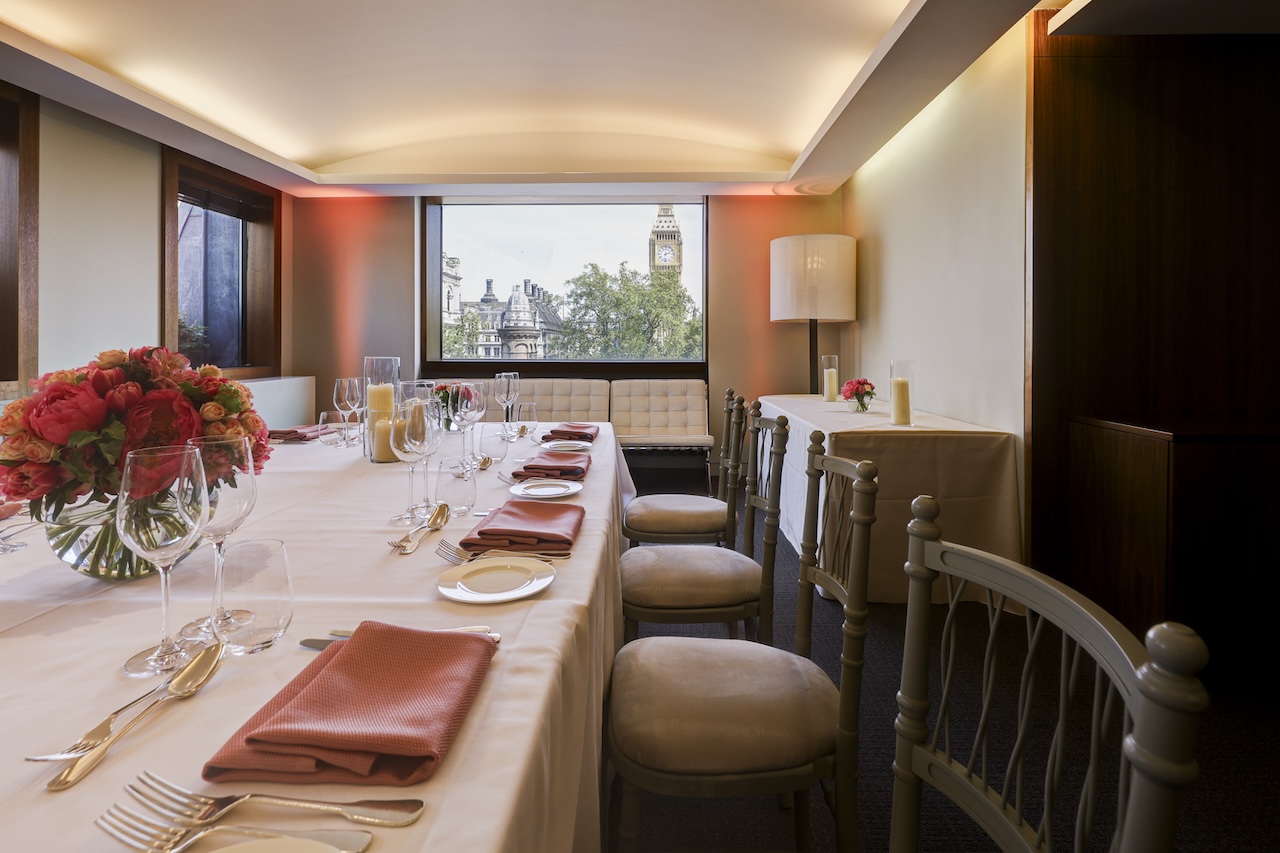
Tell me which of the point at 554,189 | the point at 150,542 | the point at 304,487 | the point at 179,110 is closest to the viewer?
the point at 150,542

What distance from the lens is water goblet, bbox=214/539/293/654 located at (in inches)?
34.2

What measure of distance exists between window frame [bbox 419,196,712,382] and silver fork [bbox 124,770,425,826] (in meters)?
5.93

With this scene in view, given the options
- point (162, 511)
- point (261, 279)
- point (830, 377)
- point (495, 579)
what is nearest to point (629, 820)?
point (495, 579)

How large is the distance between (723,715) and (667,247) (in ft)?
18.9

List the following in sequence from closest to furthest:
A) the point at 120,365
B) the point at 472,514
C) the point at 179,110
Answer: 1. the point at 120,365
2. the point at 472,514
3. the point at 179,110

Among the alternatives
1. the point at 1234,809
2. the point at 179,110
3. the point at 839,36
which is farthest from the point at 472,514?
the point at 179,110

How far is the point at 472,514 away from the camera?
160 centimetres

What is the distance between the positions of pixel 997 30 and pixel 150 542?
3429 mm

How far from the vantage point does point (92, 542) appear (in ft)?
3.53

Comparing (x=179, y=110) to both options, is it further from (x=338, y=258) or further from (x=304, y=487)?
(x=304, y=487)

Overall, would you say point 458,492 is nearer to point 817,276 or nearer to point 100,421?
point 100,421

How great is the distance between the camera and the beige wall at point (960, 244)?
3.10m

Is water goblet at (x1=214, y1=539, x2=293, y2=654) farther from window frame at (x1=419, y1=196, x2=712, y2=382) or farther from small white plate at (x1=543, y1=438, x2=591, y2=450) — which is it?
window frame at (x1=419, y1=196, x2=712, y2=382)

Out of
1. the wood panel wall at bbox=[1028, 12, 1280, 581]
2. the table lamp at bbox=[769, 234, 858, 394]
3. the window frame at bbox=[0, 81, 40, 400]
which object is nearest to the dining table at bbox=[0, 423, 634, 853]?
the wood panel wall at bbox=[1028, 12, 1280, 581]
